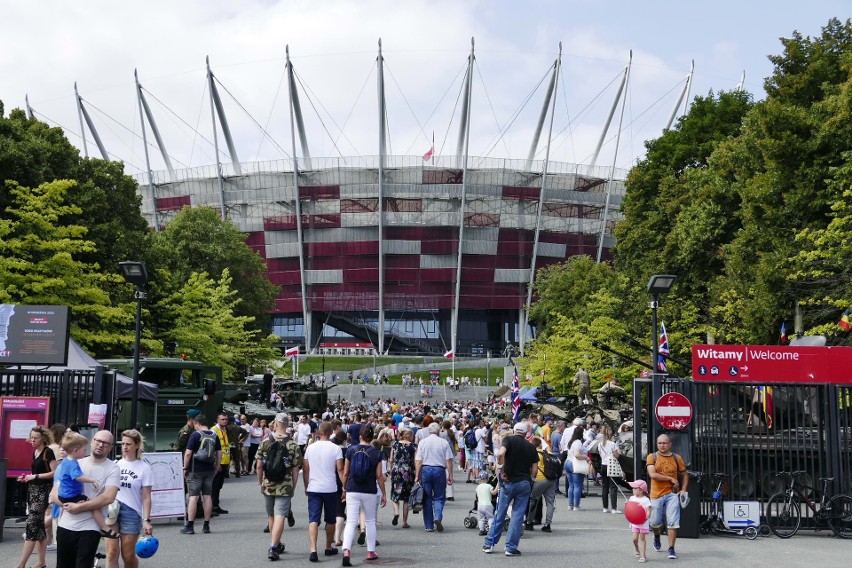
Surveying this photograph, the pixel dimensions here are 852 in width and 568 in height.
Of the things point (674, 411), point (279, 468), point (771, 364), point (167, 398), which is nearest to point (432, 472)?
point (279, 468)

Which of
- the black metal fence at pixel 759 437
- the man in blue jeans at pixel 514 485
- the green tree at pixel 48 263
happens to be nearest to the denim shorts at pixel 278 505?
the man in blue jeans at pixel 514 485

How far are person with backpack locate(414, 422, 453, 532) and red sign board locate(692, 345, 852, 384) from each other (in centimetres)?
428

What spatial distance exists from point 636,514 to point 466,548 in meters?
2.38

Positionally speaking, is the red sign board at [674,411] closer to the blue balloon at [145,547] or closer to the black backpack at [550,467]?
the black backpack at [550,467]

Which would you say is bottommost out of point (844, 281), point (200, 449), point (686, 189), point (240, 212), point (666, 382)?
point (200, 449)

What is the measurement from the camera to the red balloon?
1283cm

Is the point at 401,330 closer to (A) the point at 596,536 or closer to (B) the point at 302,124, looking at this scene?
(B) the point at 302,124

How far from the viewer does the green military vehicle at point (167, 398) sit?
26.7 metres

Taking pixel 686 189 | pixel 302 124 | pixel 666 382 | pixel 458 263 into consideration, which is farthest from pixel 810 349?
pixel 458 263

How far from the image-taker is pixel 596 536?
15484 mm

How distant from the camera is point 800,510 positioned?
16.0m

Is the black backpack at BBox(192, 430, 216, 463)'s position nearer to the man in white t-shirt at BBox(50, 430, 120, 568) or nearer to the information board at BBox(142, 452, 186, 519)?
the information board at BBox(142, 452, 186, 519)

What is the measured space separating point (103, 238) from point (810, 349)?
3152cm

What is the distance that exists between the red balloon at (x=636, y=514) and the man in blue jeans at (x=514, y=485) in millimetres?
1280
